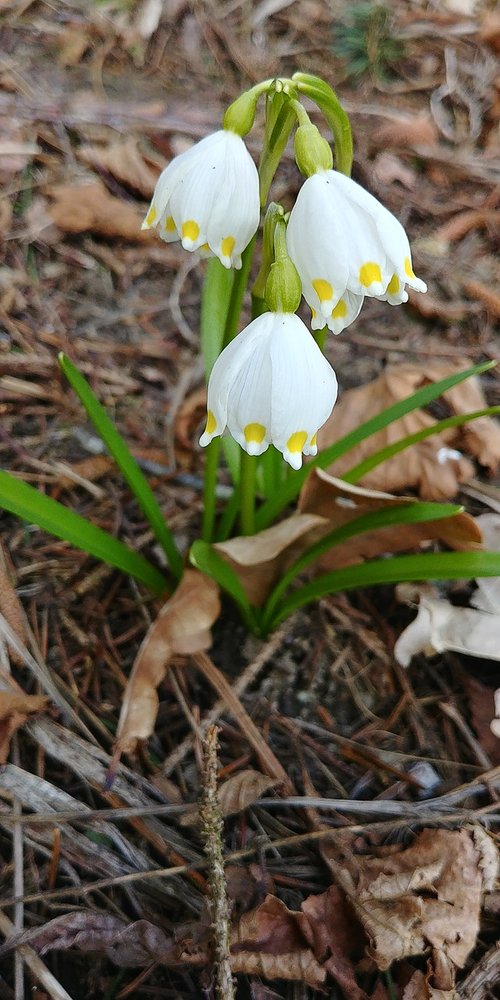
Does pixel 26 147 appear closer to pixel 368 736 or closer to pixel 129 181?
pixel 129 181

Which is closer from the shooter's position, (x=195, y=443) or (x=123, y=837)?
(x=123, y=837)

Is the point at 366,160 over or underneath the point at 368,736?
over

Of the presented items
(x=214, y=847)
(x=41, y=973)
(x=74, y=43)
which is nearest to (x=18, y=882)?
(x=41, y=973)

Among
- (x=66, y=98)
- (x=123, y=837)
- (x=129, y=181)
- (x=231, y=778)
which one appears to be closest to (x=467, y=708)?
(x=231, y=778)

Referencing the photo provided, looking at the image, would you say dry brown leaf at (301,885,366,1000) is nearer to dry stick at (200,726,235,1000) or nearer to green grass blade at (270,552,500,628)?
dry stick at (200,726,235,1000)

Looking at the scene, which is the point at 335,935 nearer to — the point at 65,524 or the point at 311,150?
the point at 65,524

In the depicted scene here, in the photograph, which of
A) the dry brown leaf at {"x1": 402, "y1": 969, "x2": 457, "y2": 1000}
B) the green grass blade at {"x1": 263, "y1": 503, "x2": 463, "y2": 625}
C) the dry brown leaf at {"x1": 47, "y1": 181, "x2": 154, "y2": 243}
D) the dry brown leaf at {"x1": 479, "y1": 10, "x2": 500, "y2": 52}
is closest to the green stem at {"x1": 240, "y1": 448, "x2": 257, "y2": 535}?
the green grass blade at {"x1": 263, "y1": 503, "x2": 463, "y2": 625}
